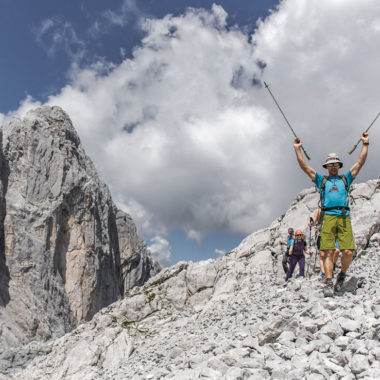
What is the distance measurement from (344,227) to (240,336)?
12.4 feet

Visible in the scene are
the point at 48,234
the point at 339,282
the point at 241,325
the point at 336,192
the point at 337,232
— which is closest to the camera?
the point at 336,192

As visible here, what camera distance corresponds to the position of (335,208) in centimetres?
927

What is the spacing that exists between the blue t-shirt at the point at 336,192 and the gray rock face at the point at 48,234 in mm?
38654

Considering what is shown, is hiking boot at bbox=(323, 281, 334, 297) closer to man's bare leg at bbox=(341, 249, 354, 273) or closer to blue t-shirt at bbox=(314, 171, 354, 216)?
man's bare leg at bbox=(341, 249, 354, 273)

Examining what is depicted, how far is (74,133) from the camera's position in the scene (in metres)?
68.6

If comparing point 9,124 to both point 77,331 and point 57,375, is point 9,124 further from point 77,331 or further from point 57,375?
point 57,375

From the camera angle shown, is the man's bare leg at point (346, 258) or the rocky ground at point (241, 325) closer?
the rocky ground at point (241, 325)

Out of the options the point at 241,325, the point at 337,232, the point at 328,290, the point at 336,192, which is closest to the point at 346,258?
the point at 337,232

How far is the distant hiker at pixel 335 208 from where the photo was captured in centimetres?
920

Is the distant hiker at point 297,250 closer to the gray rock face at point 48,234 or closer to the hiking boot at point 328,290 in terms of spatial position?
the hiking boot at point 328,290

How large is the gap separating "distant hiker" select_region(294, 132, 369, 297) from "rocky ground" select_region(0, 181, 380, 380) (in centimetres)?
89

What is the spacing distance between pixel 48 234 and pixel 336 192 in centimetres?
4998

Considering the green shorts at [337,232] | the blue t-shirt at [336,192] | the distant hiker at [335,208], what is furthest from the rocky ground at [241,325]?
the blue t-shirt at [336,192]

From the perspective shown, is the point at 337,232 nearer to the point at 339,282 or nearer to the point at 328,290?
the point at 339,282
